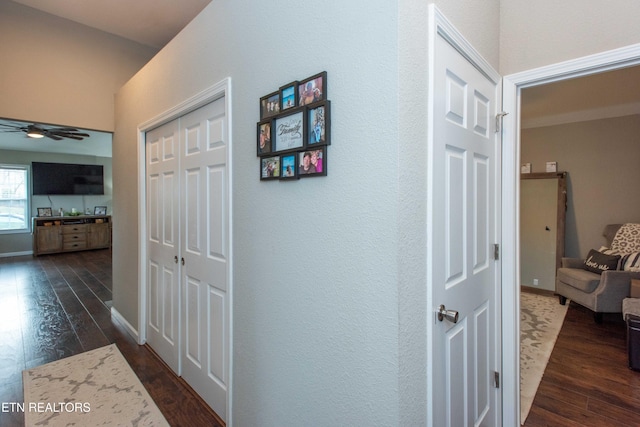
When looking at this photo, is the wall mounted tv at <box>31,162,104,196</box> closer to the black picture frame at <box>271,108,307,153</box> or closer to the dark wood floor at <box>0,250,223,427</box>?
the dark wood floor at <box>0,250,223,427</box>

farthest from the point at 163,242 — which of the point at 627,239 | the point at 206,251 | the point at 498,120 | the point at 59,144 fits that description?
the point at 59,144

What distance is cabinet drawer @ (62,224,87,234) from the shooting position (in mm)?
7168

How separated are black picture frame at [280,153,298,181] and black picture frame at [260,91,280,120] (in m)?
0.21

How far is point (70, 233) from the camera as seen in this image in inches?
285

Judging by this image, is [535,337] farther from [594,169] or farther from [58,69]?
[58,69]

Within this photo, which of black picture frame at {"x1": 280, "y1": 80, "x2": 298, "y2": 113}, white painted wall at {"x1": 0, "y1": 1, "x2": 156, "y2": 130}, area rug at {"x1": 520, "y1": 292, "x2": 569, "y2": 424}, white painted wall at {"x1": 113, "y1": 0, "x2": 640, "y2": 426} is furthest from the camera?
white painted wall at {"x1": 0, "y1": 1, "x2": 156, "y2": 130}

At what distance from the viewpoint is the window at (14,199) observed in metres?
6.67

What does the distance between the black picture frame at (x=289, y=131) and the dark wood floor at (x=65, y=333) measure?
1.77 meters

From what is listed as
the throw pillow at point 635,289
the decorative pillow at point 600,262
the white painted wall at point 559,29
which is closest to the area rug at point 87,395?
the white painted wall at point 559,29

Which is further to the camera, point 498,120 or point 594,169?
point 594,169

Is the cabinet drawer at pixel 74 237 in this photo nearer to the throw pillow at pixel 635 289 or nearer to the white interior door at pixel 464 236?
the white interior door at pixel 464 236

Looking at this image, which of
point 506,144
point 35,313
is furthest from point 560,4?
point 35,313

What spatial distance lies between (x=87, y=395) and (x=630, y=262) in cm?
528

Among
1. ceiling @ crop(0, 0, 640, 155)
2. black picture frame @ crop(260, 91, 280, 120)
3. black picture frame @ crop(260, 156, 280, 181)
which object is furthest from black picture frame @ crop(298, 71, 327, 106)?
ceiling @ crop(0, 0, 640, 155)
